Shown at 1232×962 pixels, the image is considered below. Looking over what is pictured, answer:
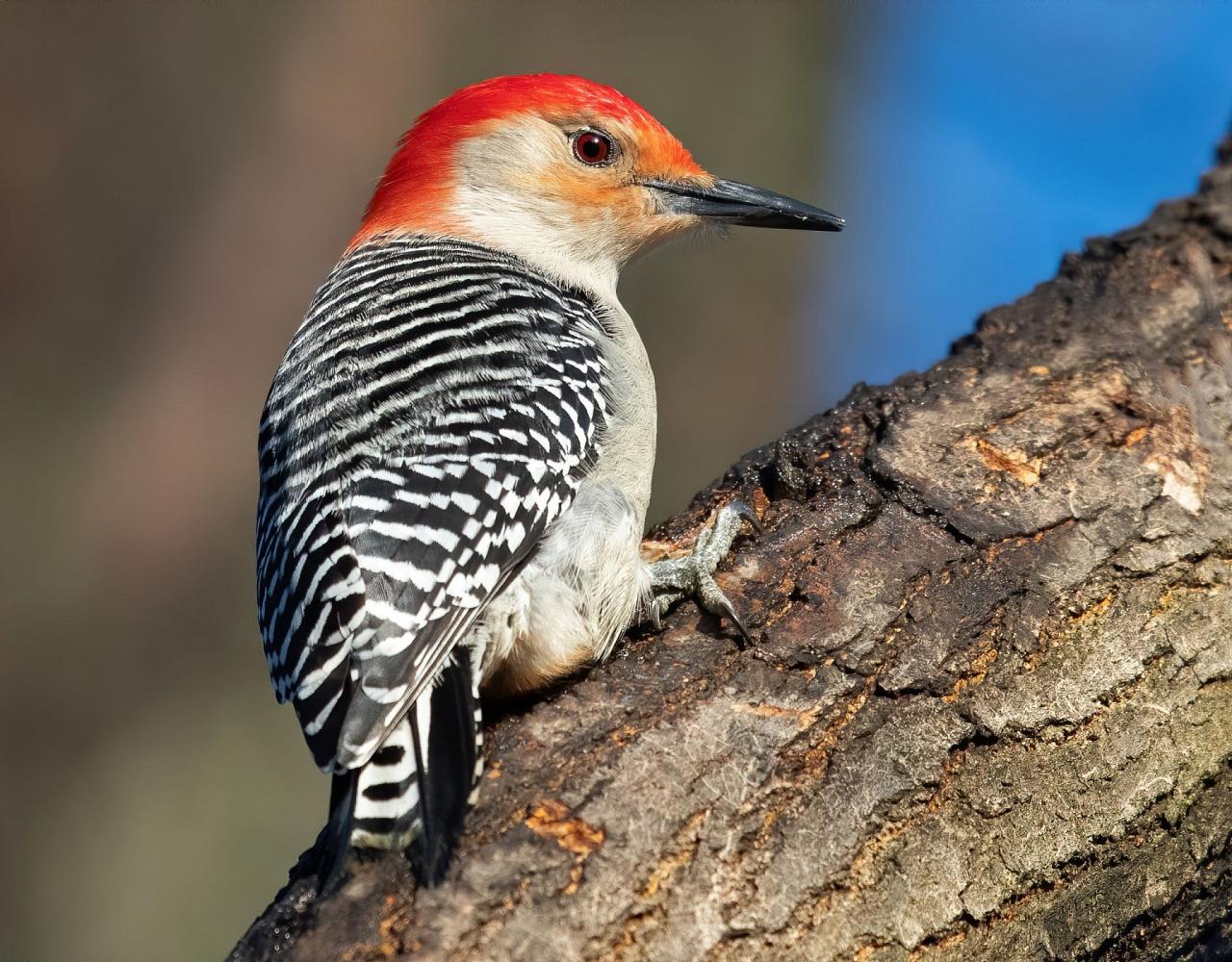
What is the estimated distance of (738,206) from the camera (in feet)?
15.4

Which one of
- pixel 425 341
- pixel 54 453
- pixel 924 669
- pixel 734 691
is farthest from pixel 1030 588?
pixel 54 453

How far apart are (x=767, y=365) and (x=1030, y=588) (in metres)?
6.11

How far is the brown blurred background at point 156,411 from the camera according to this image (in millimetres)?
6758

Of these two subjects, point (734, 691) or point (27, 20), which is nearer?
point (734, 691)

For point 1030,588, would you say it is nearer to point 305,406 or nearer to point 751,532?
point 751,532

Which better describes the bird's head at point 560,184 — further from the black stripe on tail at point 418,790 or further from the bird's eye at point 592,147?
the black stripe on tail at point 418,790

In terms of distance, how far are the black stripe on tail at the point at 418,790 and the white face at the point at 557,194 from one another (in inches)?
84.9

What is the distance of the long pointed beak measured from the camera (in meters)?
4.64

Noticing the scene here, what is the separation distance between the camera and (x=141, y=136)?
23.7 ft

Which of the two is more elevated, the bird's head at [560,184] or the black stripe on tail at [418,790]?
the bird's head at [560,184]

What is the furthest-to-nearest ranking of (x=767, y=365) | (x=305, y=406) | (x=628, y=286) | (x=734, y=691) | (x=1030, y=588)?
(x=767, y=365)
(x=628, y=286)
(x=305, y=406)
(x=1030, y=588)
(x=734, y=691)

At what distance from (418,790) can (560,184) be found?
8.83 feet

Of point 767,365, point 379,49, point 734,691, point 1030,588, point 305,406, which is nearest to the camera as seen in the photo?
point 734,691

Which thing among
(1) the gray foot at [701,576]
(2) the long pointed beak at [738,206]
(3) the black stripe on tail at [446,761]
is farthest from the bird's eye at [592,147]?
(3) the black stripe on tail at [446,761]
